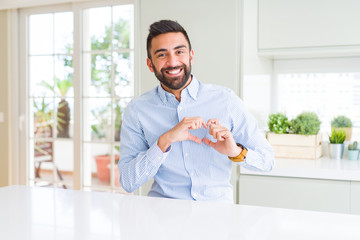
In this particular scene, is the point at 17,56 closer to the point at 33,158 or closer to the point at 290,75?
the point at 33,158

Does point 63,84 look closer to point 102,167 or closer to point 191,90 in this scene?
point 191,90

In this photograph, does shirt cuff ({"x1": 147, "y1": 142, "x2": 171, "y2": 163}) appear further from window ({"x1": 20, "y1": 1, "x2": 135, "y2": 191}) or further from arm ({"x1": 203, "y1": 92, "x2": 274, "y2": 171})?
window ({"x1": 20, "y1": 1, "x2": 135, "y2": 191})

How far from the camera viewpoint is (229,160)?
177 cm

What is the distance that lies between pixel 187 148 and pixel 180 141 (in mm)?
44

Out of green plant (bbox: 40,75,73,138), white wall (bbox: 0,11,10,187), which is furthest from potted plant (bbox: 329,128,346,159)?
white wall (bbox: 0,11,10,187)

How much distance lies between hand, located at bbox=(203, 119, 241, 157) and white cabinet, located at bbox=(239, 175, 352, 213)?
93cm

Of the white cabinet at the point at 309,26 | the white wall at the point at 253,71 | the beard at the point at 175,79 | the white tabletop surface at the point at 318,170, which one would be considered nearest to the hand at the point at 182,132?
the beard at the point at 175,79

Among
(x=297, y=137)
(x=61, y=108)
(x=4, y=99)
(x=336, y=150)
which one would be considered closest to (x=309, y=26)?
(x=297, y=137)

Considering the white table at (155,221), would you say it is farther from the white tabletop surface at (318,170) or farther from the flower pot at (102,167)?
the flower pot at (102,167)

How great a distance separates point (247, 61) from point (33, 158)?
7.74 ft

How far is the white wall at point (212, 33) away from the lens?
2.59m

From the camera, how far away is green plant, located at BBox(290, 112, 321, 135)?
2.65m

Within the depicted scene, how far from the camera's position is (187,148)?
5.67ft

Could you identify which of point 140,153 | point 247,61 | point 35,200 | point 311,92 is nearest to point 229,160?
point 140,153
